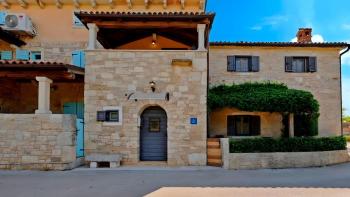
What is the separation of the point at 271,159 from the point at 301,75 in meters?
6.60

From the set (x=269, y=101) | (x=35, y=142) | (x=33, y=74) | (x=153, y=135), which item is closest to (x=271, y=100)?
(x=269, y=101)

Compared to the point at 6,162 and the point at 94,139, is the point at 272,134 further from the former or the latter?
the point at 6,162

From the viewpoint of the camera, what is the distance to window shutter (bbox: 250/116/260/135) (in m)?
14.7

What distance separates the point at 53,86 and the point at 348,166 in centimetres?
1330

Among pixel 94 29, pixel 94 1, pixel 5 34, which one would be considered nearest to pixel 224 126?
pixel 94 29

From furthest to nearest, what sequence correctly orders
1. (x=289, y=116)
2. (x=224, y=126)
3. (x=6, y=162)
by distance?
(x=224, y=126) < (x=289, y=116) < (x=6, y=162)

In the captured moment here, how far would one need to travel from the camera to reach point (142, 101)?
10.8 meters

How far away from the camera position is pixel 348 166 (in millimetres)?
11203

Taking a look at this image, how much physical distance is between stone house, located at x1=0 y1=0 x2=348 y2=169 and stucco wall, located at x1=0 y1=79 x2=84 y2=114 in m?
0.05

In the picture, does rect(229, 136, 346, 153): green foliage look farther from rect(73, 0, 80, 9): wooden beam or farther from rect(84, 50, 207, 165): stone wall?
rect(73, 0, 80, 9): wooden beam

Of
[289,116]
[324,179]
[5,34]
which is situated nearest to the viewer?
[324,179]

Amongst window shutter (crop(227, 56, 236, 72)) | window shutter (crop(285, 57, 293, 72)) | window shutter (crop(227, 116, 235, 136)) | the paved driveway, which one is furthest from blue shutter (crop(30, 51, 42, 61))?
window shutter (crop(285, 57, 293, 72))

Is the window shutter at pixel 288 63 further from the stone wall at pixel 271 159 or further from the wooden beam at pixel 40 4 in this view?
the wooden beam at pixel 40 4

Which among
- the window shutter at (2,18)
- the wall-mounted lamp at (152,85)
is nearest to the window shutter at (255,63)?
the wall-mounted lamp at (152,85)
